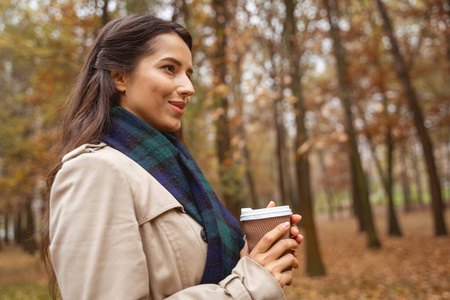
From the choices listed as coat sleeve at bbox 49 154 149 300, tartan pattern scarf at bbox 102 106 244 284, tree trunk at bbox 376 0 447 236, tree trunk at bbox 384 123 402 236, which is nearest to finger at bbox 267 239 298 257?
tartan pattern scarf at bbox 102 106 244 284

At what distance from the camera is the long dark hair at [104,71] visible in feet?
5.06

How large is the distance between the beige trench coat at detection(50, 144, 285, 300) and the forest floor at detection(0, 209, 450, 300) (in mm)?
6511

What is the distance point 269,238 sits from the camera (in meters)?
1.33

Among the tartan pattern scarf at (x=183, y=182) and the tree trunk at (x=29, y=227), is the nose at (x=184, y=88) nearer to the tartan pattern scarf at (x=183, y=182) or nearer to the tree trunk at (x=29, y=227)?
the tartan pattern scarf at (x=183, y=182)

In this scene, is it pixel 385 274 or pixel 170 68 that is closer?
pixel 170 68

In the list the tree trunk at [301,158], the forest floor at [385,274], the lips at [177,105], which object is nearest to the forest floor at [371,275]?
the forest floor at [385,274]

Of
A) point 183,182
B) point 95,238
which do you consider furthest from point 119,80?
point 95,238

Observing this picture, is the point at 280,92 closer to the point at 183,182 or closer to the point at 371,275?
the point at 371,275

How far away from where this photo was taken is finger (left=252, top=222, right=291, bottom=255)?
1336 mm

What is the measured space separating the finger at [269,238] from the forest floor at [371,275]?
6412mm

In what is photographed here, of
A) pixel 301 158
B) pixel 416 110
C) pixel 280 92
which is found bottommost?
pixel 301 158

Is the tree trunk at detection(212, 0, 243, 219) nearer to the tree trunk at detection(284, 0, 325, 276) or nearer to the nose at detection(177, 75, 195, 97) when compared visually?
the tree trunk at detection(284, 0, 325, 276)

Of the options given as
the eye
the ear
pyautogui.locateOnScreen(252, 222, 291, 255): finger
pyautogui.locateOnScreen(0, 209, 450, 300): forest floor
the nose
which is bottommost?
pyautogui.locateOnScreen(0, 209, 450, 300): forest floor

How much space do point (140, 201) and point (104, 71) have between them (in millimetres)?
740
